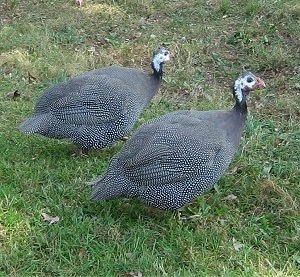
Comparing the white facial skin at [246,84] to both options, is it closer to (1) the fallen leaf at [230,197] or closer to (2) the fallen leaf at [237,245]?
(1) the fallen leaf at [230,197]

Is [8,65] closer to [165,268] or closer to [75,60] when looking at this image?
[75,60]

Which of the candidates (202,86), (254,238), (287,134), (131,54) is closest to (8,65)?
(131,54)

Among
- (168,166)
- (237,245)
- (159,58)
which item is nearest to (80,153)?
(159,58)

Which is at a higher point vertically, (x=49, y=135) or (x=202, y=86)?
(x=49, y=135)

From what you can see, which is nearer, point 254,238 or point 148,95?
point 254,238

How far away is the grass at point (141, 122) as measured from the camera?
325cm

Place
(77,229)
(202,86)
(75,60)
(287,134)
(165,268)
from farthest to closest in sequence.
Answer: (75,60) < (202,86) < (287,134) < (77,229) < (165,268)

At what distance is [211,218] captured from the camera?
3582 millimetres

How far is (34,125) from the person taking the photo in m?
4.13

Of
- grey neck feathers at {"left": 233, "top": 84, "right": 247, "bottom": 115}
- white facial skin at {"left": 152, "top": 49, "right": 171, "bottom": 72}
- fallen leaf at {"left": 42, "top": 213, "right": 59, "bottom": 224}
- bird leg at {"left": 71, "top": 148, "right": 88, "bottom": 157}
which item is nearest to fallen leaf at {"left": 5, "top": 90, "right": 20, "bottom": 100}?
bird leg at {"left": 71, "top": 148, "right": 88, "bottom": 157}

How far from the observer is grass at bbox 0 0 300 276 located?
3250mm

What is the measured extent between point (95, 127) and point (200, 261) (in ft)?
4.34

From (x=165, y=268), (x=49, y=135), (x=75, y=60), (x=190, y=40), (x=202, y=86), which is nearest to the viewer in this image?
(x=165, y=268)

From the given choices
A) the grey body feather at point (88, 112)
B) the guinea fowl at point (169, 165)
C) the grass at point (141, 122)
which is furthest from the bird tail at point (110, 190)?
the grey body feather at point (88, 112)
